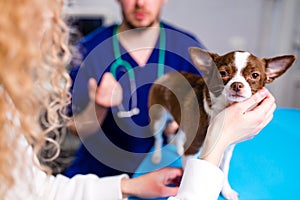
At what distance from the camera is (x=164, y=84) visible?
0.50 metres

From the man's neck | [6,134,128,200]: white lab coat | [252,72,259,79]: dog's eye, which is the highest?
[252,72,259,79]: dog's eye

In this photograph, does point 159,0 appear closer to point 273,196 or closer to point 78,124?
point 78,124

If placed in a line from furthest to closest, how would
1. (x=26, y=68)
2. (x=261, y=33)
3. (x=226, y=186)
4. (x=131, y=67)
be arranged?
1. (x=261, y=33)
2. (x=131, y=67)
3. (x=226, y=186)
4. (x=26, y=68)

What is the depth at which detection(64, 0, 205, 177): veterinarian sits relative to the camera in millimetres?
501

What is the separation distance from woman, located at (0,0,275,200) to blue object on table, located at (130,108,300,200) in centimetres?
9

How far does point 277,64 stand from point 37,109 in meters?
0.28

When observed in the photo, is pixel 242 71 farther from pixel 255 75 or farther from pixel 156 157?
pixel 156 157

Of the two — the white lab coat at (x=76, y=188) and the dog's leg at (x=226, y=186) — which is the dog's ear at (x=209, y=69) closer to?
the dog's leg at (x=226, y=186)

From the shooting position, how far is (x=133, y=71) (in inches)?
21.5

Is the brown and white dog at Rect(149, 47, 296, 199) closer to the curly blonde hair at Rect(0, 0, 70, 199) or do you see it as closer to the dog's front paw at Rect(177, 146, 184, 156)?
the dog's front paw at Rect(177, 146, 184, 156)

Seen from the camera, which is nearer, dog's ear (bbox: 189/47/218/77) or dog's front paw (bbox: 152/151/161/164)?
dog's ear (bbox: 189/47/218/77)

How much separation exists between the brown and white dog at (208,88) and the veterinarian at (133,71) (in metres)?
0.03

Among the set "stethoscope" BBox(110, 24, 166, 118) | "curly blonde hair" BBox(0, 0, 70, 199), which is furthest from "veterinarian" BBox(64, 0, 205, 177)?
"curly blonde hair" BBox(0, 0, 70, 199)

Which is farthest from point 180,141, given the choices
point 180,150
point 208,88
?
point 208,88
